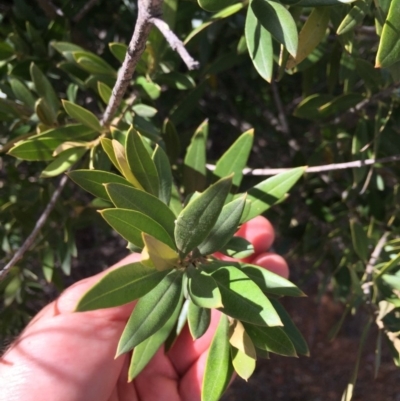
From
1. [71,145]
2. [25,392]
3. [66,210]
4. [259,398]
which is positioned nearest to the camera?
[71,145]

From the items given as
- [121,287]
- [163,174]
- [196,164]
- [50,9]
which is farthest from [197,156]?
[50,9]

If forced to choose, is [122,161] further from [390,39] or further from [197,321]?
[390,39]

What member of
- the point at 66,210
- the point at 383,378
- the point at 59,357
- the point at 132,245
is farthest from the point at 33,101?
the point at 383,378

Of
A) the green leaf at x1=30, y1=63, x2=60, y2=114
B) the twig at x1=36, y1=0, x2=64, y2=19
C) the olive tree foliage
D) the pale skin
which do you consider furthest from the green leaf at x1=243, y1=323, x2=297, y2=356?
the twig at x1=36, y1=0, x2=64, y2=19

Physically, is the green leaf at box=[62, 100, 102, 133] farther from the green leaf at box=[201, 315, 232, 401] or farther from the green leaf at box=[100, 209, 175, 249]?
the green leaf at box=[201, 315, 232, 401]

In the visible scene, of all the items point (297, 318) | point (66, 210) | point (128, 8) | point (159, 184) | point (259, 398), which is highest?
point (128, 8)

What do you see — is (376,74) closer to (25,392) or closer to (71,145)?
(71,145)
